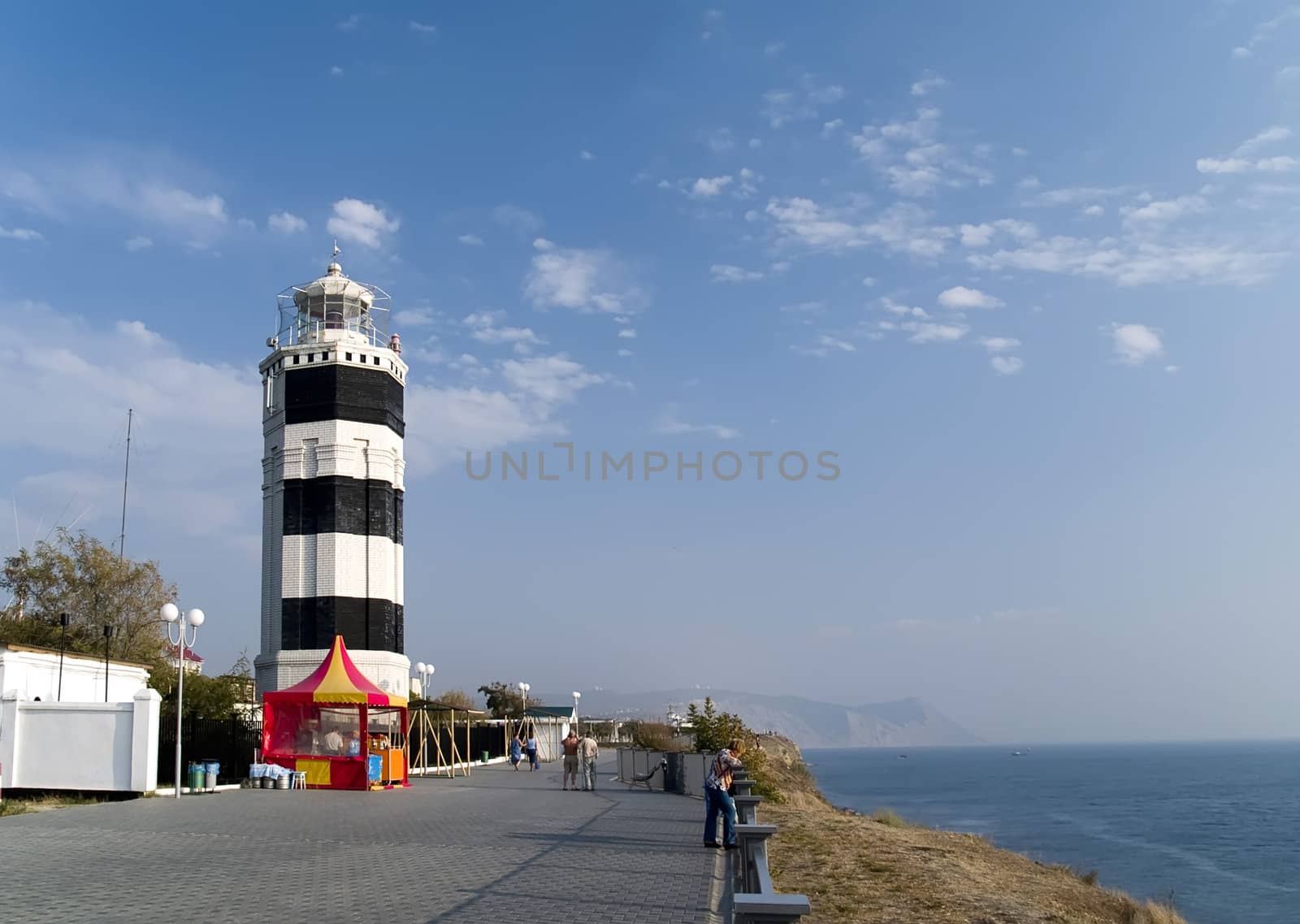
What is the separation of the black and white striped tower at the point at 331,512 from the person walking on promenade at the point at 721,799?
2362cm

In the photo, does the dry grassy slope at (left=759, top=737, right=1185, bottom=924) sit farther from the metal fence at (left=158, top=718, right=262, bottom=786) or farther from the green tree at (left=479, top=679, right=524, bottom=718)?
the green tree at (left=479, top=679, right=524, bottom=718)

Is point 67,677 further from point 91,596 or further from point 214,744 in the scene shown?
point 91,596

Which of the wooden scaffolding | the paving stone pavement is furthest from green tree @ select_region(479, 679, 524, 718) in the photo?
the paving stone pavement

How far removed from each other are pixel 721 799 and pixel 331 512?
2497cm

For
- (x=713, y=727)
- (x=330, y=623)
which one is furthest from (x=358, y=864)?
(x=330, y=623)

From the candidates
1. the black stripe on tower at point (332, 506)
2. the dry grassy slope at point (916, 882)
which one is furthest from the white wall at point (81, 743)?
the black stripe on tower at point (332, 506)

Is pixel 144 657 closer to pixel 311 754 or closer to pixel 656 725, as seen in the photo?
pixel 311 754

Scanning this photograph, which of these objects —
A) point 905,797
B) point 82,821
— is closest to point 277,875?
point 82,821

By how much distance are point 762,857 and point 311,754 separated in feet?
72.9

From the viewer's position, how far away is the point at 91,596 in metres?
41.9

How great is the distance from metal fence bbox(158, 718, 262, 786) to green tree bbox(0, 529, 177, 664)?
9.92 m

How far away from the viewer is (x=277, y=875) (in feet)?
41.4

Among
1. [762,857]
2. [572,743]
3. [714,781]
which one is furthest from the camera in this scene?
[572,743]

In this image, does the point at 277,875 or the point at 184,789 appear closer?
the point at 277,875
